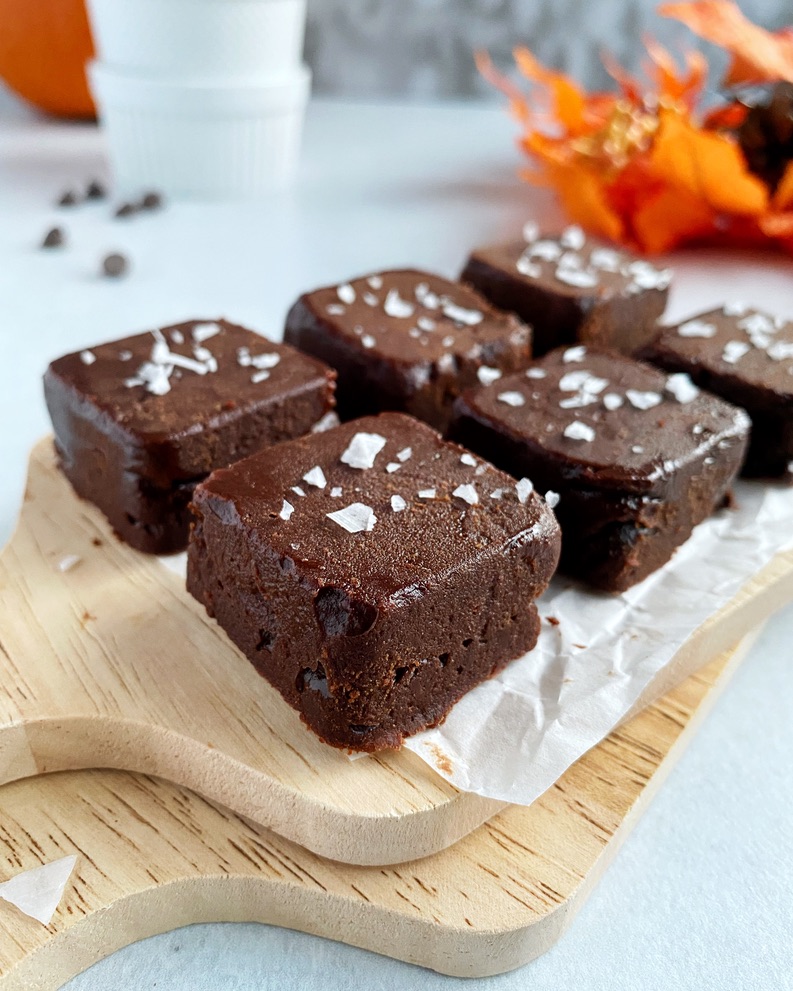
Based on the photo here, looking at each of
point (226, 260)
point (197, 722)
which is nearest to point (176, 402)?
point (197, 722)

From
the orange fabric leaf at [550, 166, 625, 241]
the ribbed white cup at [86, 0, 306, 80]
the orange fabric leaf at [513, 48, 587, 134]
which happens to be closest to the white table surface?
the orange fabric leaf at [550, 166, 625, 241]

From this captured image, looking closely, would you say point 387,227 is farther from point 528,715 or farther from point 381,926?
point 381,926

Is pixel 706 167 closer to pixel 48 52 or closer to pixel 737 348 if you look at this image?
pixel 737 348

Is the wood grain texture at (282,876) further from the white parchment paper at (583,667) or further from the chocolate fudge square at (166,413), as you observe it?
the chocolate fudge square at (166,413)

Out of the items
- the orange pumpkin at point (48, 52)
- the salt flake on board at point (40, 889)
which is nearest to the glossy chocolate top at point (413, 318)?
the salt flake on board at point (40, 889)

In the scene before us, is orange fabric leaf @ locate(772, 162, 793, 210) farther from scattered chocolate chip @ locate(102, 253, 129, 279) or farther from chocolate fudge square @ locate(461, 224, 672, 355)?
scattered chocolate chip @ locate(102, 253, 129, 279)

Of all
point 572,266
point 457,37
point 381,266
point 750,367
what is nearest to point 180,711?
point 750,367
